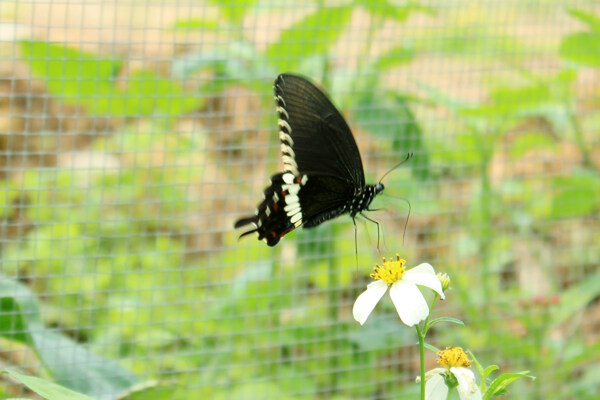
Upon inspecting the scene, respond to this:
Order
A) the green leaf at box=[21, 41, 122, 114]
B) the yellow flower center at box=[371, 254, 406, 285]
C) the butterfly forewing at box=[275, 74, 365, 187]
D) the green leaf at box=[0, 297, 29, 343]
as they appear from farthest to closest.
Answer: the green leaf at box=[21, 41, 122, 114] → the green leaf at box=[0, 297, 29, 343] → the butterfly forewing at box=[275, 74, 365, 187] → the yellow flower center at box=[371, 254, 406, 285]

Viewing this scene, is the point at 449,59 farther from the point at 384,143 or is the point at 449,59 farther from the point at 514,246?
the point at 514,246

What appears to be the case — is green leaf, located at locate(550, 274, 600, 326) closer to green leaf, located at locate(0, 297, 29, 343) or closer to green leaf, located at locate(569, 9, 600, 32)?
green leaf, located at locate(569, 9, 600, 32)

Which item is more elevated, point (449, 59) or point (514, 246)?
point (449, 59)

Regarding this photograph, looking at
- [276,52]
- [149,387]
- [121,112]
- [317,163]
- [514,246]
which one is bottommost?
[149,387]

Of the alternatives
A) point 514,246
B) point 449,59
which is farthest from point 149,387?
point 514,246

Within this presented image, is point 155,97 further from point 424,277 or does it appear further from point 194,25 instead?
point 424,277

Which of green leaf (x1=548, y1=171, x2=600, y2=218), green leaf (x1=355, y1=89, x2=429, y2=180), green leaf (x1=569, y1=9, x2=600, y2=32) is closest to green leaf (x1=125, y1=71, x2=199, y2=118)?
green leaf (x1=355, y1=89, x2=429, y2=180)

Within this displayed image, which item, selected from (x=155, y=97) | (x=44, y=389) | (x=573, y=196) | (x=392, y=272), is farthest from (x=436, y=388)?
(x=573, y=196)
